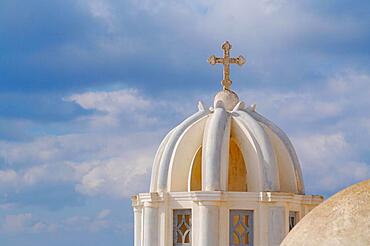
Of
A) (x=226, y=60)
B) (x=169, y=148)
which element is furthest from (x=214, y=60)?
(x=169, y=148)

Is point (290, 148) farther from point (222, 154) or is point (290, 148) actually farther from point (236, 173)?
point (222, 154)

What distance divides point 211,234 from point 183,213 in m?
0.92

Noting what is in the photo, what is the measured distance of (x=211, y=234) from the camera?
22516mm

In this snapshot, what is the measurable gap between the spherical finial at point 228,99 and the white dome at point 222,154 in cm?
10

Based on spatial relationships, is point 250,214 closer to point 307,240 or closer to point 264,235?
point 264,235

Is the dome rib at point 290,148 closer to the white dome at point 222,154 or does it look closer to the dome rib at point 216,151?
the white dome at point 222,154

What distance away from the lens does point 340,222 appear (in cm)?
1392

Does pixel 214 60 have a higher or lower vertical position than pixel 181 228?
higher

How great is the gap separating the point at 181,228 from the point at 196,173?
178 centimetres

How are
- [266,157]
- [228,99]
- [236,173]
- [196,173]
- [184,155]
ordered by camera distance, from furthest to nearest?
[236,173] < [228,99] < [196,173] < [184,155] < [266,157]

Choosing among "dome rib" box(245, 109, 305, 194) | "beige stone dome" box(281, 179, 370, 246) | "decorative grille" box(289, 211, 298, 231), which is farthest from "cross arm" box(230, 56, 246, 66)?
"beige stone dome" box(281, 179, 370, 246)

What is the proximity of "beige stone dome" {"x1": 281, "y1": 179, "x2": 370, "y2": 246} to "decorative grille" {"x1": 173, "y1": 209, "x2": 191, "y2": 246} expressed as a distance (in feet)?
27.8

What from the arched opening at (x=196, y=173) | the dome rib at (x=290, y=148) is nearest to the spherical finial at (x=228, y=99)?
the dome rib at (x=290, y=148)

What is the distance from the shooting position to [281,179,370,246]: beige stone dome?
13.7 meters
